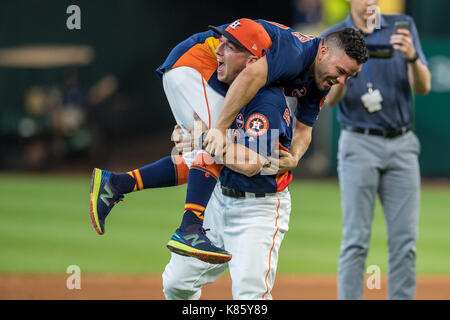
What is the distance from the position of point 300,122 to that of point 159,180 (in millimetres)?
886

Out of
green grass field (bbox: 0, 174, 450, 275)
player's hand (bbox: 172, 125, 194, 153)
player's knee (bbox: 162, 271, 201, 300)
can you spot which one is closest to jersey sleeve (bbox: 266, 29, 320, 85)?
player's hand (bbox: 172, 125, 194, 153)

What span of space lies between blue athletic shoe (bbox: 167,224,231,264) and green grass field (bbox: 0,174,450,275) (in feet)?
12.5

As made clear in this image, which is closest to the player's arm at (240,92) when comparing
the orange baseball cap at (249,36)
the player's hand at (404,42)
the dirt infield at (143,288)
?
the orange baseball cap at (249,36)

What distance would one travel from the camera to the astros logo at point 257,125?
323 cm

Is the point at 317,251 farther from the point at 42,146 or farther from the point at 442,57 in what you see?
the point at 42,146

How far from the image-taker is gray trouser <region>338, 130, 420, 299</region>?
4730 millimetres

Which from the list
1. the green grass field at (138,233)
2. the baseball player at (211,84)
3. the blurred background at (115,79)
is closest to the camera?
the baseball player at (211,84)

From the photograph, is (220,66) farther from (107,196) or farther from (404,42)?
(404,42)

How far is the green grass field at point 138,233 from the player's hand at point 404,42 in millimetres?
3030

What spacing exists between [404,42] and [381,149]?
2.58 ft

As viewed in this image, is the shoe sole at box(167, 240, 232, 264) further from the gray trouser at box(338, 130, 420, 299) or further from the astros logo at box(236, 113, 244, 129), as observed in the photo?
the gray trouser at box(338, 130, 420, 299)
